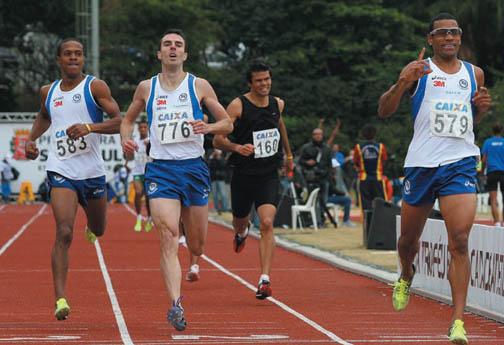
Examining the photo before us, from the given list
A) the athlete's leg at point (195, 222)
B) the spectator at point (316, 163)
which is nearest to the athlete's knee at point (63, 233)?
the athlete's leg at point (195, 222)

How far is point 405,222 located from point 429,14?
2304 inches

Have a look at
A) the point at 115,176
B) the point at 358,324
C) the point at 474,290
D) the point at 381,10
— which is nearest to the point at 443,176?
the point at 358,324

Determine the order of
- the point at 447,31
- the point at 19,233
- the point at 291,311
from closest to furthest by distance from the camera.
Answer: the point at 447,31 → the point at 291,311 → the point at 19,233

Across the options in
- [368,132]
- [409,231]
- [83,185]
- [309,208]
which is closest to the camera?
[409,231]

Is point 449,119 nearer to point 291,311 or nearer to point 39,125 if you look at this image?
point 291,311

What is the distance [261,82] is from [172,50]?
109 inches

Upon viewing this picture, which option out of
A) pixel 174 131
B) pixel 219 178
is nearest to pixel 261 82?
pixel 174 131

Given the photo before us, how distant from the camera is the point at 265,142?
13.7 meters

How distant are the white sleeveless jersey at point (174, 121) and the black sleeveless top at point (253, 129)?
2668mm

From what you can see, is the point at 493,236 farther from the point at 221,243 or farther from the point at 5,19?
the point at 5,19

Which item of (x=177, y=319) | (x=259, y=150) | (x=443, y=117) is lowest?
(x=177, y=319)

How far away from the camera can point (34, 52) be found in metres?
66.6

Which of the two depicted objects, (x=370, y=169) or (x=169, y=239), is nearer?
(x=169, y=239)

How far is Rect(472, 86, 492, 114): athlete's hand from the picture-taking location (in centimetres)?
990
